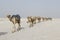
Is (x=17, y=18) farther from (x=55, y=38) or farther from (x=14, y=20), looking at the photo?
(x=55, y=38)

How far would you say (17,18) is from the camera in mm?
22234

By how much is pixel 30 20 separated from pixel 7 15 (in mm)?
3126

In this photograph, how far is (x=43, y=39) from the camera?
10570 mm

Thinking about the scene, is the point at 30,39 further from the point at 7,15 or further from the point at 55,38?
the point at 7,15

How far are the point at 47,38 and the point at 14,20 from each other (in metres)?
11.9

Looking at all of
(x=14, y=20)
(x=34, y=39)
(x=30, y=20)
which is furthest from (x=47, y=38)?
(x=30, y=20)

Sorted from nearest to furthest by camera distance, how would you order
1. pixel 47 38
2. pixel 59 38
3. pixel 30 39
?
pixel 59 38, pixel 47 38, pixel 30 39

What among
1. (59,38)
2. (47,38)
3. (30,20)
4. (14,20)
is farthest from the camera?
(30,20)

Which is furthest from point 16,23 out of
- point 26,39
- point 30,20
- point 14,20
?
point 26,39

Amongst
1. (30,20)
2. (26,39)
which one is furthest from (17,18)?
(26,39)

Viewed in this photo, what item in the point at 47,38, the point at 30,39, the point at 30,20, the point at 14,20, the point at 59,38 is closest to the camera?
the point at 59,38

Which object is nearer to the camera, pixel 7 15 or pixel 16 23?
pixel 16 23

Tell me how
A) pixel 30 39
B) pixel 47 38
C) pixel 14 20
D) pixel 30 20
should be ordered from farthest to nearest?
1. pixel 30 20
2. pixel 14 20
3. pixel 30 39
4. pixel 47 38

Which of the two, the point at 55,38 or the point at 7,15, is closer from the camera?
the point at 55,38
